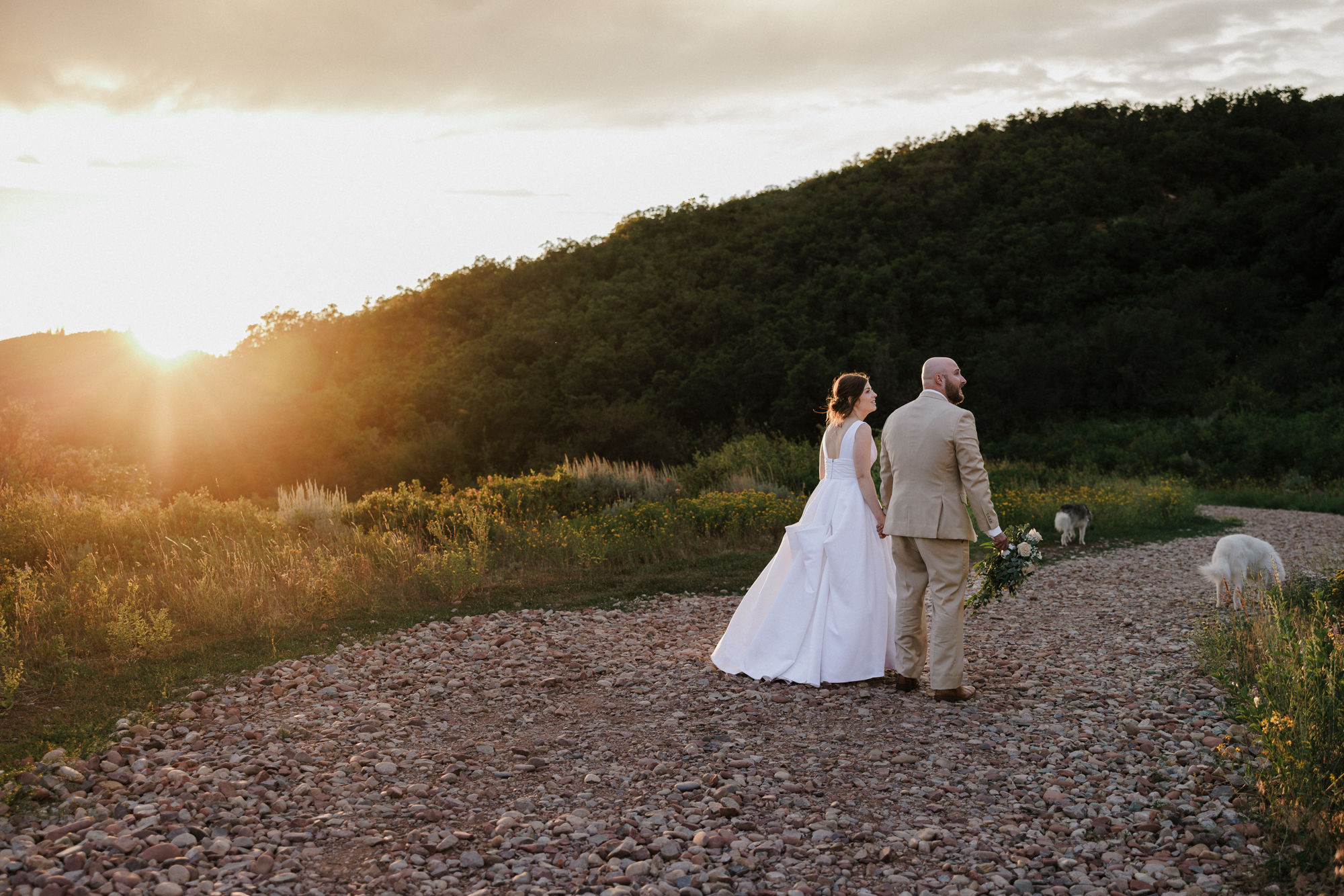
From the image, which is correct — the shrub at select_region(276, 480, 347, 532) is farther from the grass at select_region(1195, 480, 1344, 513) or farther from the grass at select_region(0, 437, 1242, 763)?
the grass at select_region(1195, 480, 1344, 513)

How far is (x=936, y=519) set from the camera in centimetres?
546

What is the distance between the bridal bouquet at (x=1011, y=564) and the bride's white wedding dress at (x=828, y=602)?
24.0 inches

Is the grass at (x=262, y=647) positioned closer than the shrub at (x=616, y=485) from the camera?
Yes

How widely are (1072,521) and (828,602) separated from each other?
303 inches

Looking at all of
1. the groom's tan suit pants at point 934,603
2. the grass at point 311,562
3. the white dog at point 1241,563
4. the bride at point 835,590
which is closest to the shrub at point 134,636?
the grass at point 311,562

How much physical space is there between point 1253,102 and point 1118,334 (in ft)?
68.2

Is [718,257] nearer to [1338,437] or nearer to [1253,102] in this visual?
[1338,437]

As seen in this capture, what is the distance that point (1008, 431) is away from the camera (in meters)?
30.8

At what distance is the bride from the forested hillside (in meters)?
20.0

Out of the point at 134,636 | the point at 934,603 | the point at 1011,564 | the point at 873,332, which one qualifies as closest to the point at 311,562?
the point at 134,636

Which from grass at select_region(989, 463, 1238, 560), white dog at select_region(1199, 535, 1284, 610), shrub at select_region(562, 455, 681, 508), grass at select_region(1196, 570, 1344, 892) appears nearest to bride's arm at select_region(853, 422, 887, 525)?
grass at select_region(1196, 570, 1344, 892)

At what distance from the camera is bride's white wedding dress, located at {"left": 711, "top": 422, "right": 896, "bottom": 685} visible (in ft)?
19.5

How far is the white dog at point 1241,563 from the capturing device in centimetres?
725

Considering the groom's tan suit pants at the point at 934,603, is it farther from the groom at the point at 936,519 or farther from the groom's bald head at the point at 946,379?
the groom's bald head at the point at 946,379
